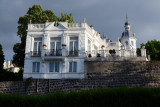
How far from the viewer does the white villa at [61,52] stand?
28.6m

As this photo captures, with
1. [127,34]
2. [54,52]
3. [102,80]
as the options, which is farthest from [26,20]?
[127,34]

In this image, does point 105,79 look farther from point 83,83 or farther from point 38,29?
point 38,29

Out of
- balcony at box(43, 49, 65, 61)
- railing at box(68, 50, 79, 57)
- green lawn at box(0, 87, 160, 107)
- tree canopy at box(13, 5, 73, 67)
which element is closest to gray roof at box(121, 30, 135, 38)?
tree canopy at box(13, 5, 73, 67)

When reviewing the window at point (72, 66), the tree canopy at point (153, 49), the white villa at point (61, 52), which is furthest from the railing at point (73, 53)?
the tree canopy at point (153, 49)

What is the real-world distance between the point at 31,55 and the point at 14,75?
7.62 metres

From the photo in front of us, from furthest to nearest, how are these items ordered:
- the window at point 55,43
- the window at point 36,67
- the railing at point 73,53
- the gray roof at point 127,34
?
the gray roof at point 127,34
the window at point 55,43
the window at point 36,67
the railing at point 73,53

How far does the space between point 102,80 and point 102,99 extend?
8.46m

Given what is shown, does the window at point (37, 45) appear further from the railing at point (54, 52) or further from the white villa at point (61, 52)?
the railing at point (54, 52)

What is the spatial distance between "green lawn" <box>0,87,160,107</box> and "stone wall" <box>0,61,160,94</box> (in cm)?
739

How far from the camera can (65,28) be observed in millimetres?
30266

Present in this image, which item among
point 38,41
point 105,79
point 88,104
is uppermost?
point 38,41

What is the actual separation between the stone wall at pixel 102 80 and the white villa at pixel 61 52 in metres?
0.91

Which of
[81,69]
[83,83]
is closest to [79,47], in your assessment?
[81,69]

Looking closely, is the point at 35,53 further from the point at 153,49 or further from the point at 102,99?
the point at 153,49
